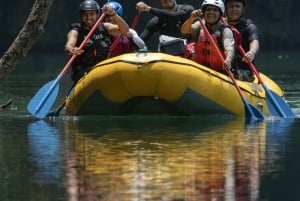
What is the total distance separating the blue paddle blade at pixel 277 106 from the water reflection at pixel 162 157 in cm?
43

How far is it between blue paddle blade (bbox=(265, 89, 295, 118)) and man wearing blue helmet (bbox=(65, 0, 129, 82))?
1578 millimetres

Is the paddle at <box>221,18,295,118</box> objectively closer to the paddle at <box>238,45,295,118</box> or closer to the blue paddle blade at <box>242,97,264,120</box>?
the paddle at <box>238,45,295,118</box>

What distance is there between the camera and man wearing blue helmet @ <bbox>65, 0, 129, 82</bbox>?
29.9ft

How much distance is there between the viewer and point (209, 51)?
8930 mm

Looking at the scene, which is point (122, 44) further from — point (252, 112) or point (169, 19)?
point (252, 112)

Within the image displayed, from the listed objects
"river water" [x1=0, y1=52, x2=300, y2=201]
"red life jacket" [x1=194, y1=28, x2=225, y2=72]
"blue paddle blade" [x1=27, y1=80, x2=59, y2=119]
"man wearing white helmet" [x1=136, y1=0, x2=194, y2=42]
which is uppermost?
"man wearing white helmet" [x1=136, y1=0, x2=194, y2=42]

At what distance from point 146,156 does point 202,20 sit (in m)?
3.27

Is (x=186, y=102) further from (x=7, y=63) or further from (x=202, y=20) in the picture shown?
(x=7, y=63)

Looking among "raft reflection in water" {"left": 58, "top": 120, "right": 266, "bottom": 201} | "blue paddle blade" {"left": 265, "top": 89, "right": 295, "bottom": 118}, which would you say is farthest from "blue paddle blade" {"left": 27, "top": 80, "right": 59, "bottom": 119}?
"blue paddle blade" {"left": 265, "top": 89, "right": 295, "bottom": 118}

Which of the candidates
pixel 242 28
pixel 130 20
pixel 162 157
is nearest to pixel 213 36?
pixel 242 28

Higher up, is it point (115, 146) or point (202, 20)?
point (202, 20)

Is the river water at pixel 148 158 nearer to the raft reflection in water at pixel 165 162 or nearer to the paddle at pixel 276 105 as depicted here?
the raft reflection in water at pixel 165 162

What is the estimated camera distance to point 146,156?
6.02m

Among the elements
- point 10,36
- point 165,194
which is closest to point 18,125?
point 165,194
